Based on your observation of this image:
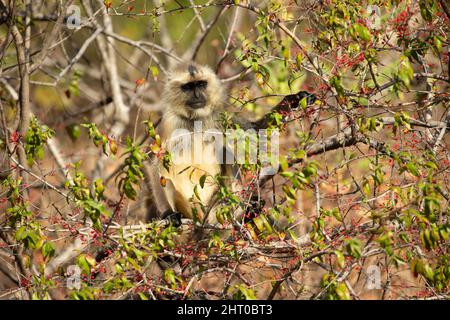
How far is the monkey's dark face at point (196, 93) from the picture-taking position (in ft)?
20.4

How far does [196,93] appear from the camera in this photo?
→ 20.5 feet

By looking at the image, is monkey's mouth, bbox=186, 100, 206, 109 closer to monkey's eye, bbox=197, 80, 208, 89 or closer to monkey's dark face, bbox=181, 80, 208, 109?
monkey's dark face, bbox=181, 80, 208, 109

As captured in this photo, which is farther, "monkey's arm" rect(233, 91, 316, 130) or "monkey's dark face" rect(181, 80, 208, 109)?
"monkey's dark face" rect(181, 80, 208, 109)

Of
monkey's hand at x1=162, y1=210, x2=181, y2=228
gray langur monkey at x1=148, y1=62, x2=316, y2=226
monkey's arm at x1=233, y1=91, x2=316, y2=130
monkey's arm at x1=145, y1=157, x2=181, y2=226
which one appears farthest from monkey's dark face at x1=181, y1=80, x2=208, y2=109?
monkey's hand at x1=162, y1=210, x2=181, y2=228

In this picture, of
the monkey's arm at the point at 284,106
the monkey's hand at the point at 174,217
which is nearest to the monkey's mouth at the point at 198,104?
the monkey's arm at the point at 284,106

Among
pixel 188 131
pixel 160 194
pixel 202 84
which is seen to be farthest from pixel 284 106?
pixel 160 194

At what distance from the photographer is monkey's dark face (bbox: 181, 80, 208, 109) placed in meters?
6.23

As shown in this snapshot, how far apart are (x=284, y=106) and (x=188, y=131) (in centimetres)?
122

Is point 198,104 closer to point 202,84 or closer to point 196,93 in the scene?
point 196,93

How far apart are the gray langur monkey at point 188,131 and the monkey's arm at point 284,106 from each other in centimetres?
1
